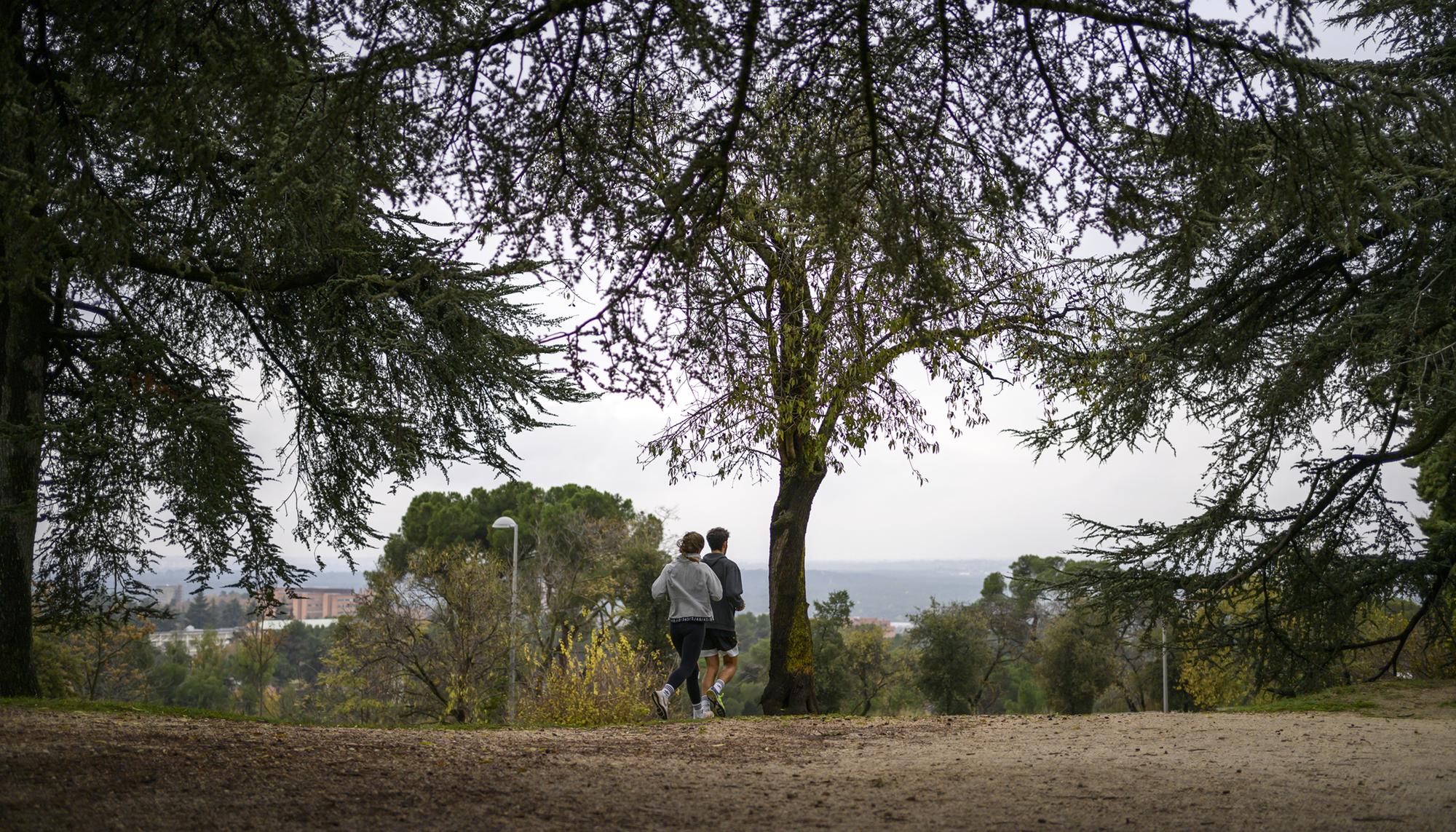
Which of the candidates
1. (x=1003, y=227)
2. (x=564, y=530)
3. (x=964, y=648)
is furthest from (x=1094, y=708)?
(x=1003, y=227)

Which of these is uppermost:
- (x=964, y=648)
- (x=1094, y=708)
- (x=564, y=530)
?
(x=564, y=530)

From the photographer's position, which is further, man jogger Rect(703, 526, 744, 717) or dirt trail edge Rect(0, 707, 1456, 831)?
man jogger Rect(703, 526, 744, 717)

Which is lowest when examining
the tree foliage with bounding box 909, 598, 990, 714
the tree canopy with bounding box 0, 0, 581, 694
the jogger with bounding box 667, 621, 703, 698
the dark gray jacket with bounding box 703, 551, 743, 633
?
the tree foliage with bounding box 909, 598, 990, 714

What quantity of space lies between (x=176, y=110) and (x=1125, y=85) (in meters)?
4.46

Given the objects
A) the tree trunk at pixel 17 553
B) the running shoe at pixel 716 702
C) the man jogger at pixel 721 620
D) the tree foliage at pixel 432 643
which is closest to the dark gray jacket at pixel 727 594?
the man jogger at pixel 721 620

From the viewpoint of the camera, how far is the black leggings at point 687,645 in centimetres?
Answer: 871

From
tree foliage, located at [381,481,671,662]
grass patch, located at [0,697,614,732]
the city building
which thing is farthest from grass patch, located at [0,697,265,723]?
tree foliage, located at [381,481,671,662]

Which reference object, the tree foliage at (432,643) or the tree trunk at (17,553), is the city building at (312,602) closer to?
the tree foliage at (432,643)

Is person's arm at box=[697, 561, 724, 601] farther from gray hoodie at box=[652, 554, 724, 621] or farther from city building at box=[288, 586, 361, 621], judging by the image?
city building at box=[288, 586, 361, 621]

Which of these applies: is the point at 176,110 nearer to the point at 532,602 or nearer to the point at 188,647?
the point at 532,602

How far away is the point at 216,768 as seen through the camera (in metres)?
4.73

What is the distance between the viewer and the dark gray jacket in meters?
8.95

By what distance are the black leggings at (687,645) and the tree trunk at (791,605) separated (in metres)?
2.38

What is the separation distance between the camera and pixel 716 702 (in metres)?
9.11
